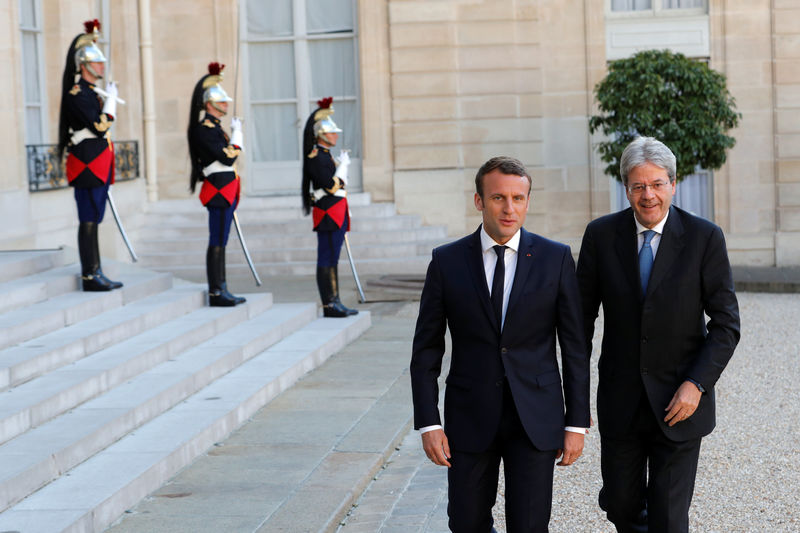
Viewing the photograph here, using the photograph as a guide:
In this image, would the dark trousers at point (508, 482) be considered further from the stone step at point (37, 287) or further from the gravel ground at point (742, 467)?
the stone step at point (37, 287)

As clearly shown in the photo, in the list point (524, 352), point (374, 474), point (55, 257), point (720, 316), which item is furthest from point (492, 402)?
point (55, 257)

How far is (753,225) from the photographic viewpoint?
15.4 m

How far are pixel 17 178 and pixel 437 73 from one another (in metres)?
6.20

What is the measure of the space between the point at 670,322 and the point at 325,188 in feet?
Answer: 20.7

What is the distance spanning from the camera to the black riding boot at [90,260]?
8.31 metres

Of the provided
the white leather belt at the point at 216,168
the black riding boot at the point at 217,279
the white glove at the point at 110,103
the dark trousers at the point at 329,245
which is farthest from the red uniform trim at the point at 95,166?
the dark trousers at the point at 329,245

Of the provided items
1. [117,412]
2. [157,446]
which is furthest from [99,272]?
[157,446]

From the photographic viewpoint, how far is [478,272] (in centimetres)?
366

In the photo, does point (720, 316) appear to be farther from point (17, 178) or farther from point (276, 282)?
point (276, 282)

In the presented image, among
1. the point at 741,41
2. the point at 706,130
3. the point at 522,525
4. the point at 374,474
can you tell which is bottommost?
the point at 374,474

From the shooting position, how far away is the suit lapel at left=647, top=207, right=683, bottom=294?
3.80 m

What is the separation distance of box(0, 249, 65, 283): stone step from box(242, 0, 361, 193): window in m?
7.12

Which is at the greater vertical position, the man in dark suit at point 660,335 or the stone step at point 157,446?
the man in dark suit at point 660,335

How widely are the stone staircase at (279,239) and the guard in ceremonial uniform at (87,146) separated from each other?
5.38m
